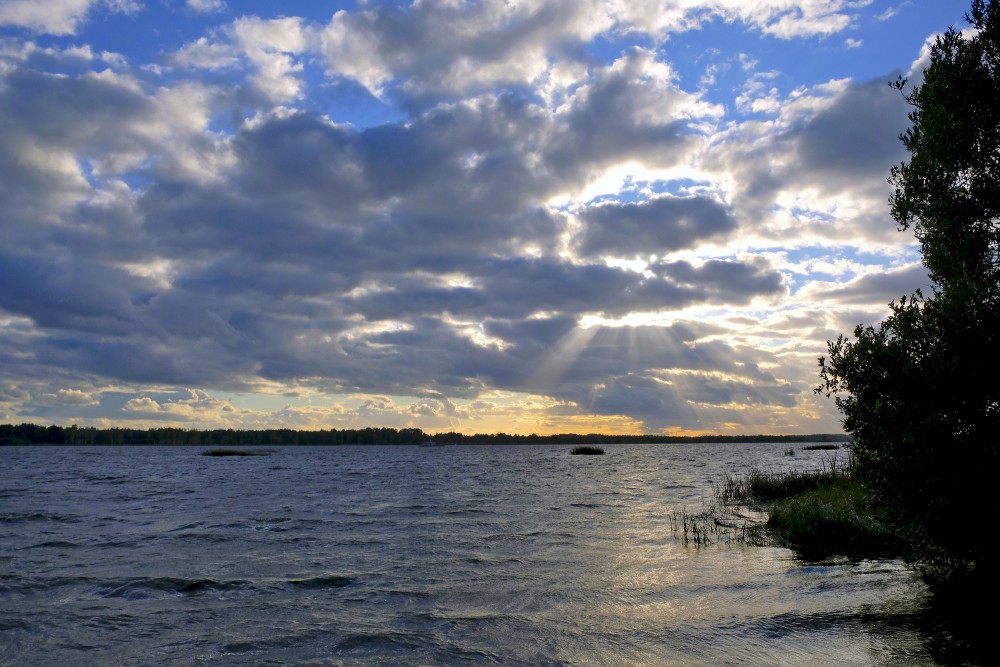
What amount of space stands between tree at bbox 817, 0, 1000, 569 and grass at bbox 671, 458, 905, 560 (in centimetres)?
218

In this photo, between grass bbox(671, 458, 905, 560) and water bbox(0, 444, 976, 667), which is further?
grass bbox(671, 458, 905, 560)

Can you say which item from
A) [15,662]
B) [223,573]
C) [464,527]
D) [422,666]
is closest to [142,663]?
[15,662]

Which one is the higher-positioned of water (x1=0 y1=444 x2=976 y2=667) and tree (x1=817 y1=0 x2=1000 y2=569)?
tree (x1=817 y1=0 x2=1000 y2=569)

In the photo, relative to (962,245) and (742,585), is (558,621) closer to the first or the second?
(742,585)

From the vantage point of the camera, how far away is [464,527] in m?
35.2

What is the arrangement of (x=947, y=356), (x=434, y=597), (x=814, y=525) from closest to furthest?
(x=947, y=356)
(x=434, y=597)
(x=814, y=525)

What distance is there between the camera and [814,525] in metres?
25.9

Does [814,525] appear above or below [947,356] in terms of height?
below

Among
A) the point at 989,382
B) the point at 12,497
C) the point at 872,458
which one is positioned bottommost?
the point at 12,497

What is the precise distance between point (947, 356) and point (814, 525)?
14.0 meters

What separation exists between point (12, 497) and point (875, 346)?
61747 millimetres

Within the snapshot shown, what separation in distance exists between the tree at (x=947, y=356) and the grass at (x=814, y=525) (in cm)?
218

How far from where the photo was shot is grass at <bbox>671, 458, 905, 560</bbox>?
77.5 ft

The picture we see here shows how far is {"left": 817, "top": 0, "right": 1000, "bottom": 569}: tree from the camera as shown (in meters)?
14.0
